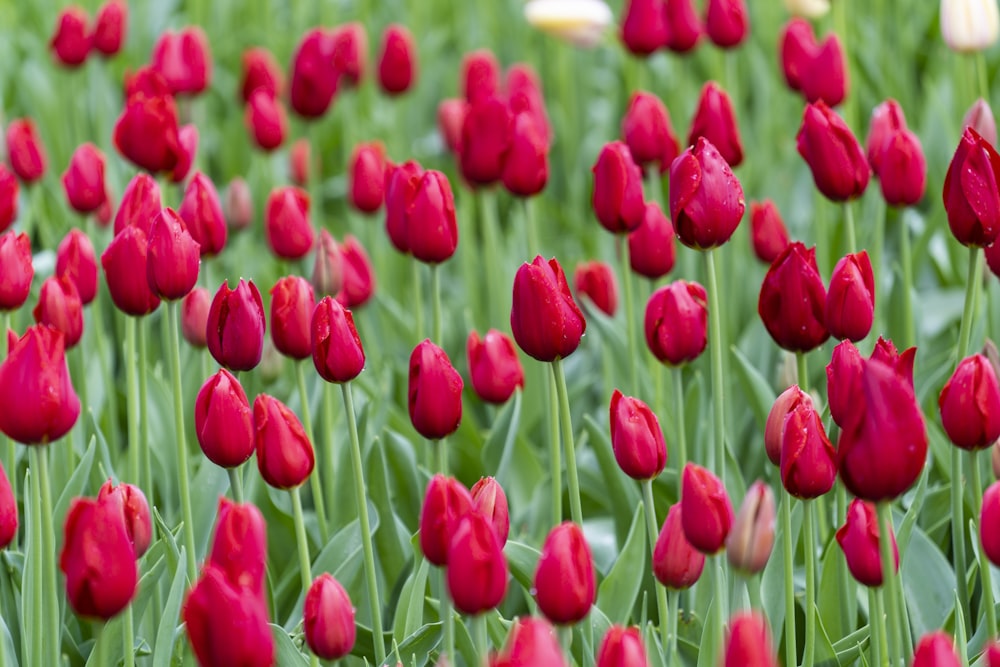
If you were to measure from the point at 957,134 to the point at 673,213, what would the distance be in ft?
6.16

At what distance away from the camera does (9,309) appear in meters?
1.74

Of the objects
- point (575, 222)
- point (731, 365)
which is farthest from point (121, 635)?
point (575, 222)

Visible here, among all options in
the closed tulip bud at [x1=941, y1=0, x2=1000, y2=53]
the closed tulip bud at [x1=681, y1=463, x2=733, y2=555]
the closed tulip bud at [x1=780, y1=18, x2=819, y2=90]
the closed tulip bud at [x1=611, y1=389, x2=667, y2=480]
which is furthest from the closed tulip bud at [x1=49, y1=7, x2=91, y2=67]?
the closed tulip bud at [x1=681, y1=463, x2=733, y2=555]

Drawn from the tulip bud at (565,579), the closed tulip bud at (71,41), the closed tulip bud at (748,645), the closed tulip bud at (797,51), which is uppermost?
the closed tulip bud at (71,41)

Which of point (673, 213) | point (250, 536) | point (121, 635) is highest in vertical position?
point (673, 213)

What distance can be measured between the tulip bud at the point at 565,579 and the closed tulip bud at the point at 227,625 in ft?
0.79

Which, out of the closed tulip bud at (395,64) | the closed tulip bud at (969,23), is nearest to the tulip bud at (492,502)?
the closed tulip bud at (969,23)

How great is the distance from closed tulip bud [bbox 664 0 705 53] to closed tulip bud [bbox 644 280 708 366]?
1100mm

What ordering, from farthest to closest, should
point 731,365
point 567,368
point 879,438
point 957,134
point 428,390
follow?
point 957,134, point 567,368, point 731,365, point 428,390, point 879,438

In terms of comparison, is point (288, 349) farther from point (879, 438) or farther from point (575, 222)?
point (575, 222)

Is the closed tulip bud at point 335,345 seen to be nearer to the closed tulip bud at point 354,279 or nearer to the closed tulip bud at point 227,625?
the closed tulip bud at point 227,625

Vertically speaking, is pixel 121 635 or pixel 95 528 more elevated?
pixel 95 528

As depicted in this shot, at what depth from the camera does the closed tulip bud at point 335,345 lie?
57.1 inches

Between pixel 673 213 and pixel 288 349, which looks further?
pixel 288 349
